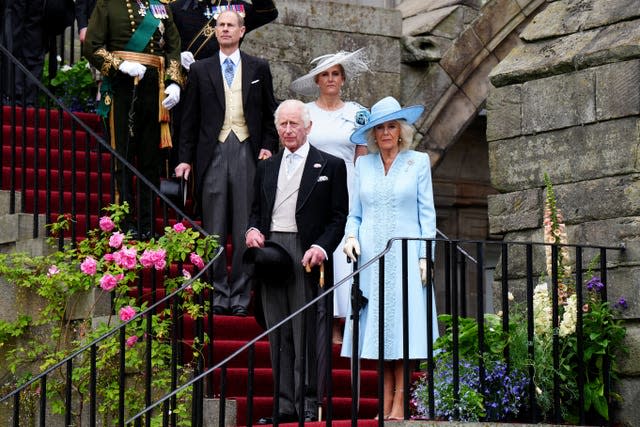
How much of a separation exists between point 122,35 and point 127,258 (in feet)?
7.21

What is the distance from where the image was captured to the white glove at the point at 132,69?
36.5ft

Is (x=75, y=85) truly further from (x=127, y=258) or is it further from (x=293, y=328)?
(x=293, y=328)

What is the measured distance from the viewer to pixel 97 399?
9.69 metres

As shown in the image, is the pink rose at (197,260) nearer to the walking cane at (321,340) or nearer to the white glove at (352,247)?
the walking cane at (321,340)

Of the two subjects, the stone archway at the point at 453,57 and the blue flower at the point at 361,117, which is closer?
the blue flower at the point at 361,117

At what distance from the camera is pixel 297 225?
379 inches

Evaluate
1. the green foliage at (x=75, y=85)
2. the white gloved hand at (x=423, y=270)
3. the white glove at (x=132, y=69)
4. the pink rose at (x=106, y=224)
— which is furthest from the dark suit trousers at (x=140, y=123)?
the white gloved hand at (x=423, y=270)

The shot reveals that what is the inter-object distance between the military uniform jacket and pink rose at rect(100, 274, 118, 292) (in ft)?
6.52

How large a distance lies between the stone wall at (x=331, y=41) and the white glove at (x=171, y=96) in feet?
7.13

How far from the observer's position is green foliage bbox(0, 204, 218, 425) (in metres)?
9.59

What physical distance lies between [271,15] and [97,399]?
356 cm

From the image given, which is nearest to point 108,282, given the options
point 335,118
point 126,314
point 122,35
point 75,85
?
point 126,314

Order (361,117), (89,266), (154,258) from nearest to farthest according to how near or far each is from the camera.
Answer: (154,258) < (89,266) < (361,117)

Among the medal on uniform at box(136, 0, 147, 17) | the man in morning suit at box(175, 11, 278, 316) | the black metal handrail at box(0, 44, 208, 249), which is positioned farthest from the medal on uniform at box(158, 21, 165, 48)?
the black metal handrail at box(0, 44, 208, 249)
